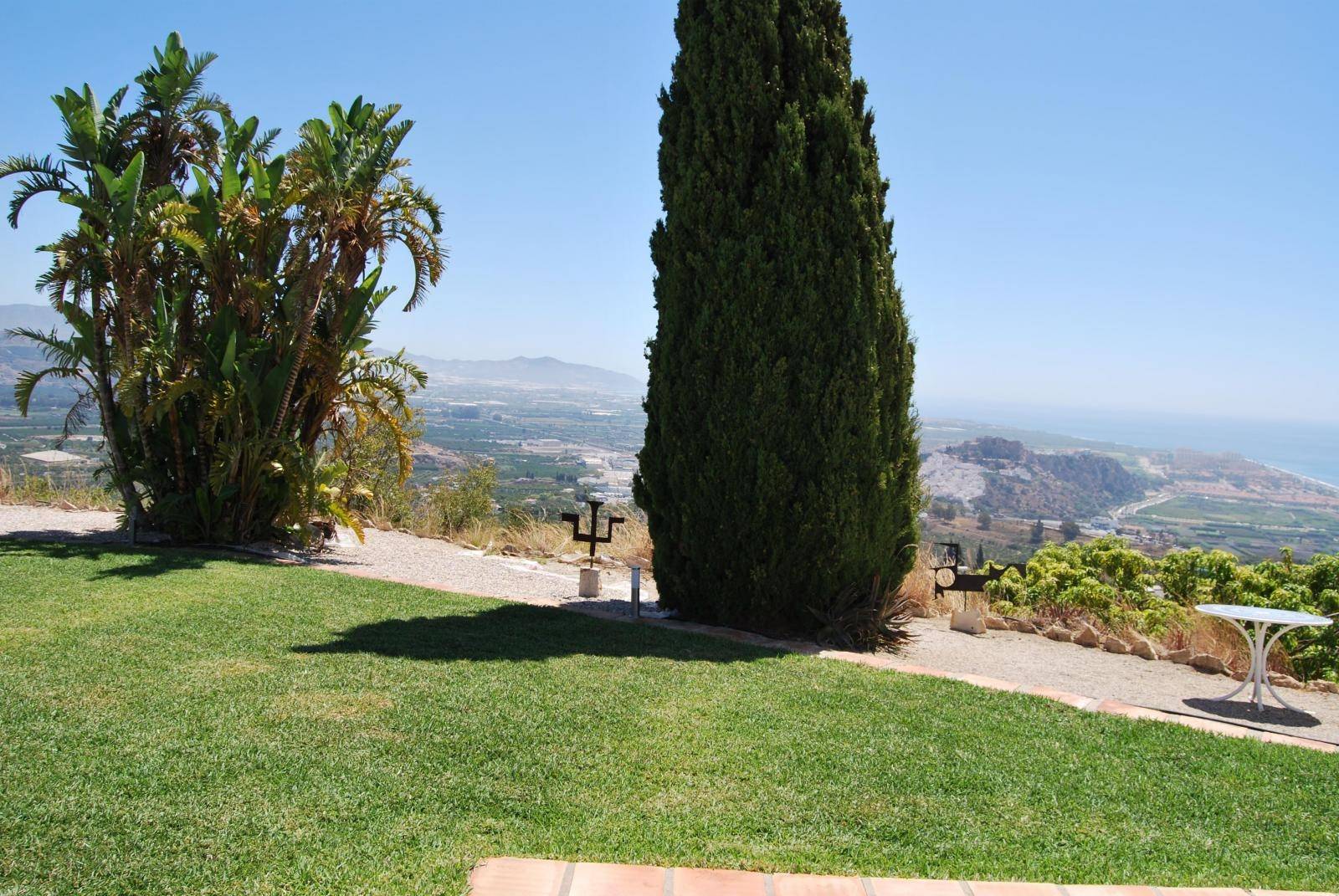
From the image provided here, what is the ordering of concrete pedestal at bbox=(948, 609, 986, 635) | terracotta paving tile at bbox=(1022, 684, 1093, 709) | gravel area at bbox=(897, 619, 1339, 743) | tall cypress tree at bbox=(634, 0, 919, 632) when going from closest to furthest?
terracotta paving tile at bbox=(1022, 684, 1093, 709) < gravel area at bbox=(897, 619, 1339, 743) < tall cypress tree at bbox=(634, 0, 919, 632) < concrete pedestal at bbox=(948, 609, 986, 635)

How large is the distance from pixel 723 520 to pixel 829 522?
0.83 metres

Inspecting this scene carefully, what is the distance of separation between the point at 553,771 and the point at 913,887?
1.48 meters

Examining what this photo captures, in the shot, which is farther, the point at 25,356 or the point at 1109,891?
the point at 25,356

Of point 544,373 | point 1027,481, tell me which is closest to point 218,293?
point 1027,481

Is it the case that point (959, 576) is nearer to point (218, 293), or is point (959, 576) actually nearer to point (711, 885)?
point (711, 885)

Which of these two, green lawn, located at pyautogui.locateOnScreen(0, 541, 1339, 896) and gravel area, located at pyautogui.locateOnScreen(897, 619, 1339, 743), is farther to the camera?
gravel area, located at pyautogui.locateOnScreen(897, 619, 1339, 743)

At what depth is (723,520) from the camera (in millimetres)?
7164

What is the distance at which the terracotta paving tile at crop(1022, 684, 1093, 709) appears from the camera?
17.5 ft

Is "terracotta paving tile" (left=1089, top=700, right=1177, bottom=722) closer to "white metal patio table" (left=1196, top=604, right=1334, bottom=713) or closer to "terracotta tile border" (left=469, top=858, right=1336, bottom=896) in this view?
"white metal patio table" (left=1196, top=604, right=1334, bottom=713)

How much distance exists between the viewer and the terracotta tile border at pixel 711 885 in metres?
2.74

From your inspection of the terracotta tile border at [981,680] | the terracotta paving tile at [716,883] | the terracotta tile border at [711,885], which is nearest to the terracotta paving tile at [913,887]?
the terracotta tile border at [711,885]

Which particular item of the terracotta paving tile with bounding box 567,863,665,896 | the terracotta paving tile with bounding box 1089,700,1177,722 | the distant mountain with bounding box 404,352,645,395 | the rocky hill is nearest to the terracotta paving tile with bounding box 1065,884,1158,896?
the terracotta paving tile with bounding box 567,863,665,896

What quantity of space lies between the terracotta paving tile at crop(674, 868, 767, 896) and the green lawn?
0.09 m

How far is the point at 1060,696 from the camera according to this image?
5.49 m
